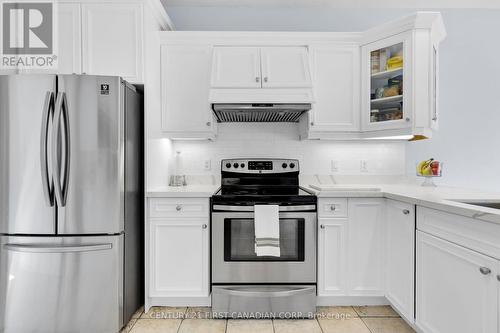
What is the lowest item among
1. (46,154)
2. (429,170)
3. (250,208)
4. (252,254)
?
(252,254)

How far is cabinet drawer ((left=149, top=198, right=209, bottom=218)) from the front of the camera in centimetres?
227

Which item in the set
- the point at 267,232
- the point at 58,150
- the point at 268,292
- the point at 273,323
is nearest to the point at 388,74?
the point at 267,232

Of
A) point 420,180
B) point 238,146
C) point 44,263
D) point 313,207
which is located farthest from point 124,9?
point 420,180

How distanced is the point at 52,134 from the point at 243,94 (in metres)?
1.40

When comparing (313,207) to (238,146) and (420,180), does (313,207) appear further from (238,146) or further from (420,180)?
(420,180)

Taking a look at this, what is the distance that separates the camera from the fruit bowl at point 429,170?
107 inches

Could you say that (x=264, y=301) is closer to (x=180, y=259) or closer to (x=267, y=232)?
(x=267, y=232)

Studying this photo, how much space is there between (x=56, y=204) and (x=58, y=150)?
35 centimetres

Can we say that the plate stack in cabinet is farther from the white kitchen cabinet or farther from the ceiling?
the ceiling

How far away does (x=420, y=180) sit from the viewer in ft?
9.65

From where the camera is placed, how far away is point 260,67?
2.55 m

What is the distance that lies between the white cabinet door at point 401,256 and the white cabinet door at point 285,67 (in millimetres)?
1238

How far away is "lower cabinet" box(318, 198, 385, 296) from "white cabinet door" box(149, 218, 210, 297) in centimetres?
92

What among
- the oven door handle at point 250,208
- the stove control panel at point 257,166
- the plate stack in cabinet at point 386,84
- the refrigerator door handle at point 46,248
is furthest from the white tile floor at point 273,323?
the plate stack in cabinet at point 386,84
